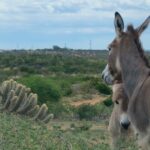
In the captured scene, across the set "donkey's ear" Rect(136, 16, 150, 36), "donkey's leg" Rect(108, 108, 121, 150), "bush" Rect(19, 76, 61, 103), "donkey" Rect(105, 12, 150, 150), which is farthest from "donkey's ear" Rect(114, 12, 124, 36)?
"bush" Rect(19, 76, 61, 103)

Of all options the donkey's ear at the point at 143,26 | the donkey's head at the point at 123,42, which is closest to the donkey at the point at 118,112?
the donkey's head at the point at 123,42

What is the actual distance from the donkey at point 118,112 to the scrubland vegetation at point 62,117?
0.29m

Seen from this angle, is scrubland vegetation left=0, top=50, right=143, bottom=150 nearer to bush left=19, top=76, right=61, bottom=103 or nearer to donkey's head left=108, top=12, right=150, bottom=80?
bush left=19, top=76, right=61, bottom=103

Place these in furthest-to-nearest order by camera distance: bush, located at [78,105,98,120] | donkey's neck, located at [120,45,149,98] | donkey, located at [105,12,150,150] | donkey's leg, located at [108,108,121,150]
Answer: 1. bush, located at [78,105,98,120]
2. donkey's leg, located at [108,108,121,150]
3. donkey's neck, located at [120,45,149,98]
4. donkey, located at [105,12,150,150]

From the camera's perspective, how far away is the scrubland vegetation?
9891 mm

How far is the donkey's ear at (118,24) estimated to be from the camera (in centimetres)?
954

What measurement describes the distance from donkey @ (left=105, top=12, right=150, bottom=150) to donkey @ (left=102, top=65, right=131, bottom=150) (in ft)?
0.49

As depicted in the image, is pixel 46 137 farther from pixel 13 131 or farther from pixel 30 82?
pixel 30 82

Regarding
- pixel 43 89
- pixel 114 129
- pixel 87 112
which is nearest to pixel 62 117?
pixel 87 112

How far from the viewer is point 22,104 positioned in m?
20.0

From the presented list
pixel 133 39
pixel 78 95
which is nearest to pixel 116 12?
pixel 133 39

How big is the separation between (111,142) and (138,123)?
7.28 ft

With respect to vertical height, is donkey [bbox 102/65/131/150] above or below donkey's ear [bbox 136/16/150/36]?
below

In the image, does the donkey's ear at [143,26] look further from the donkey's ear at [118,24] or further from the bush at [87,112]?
the bush at [87,112]
